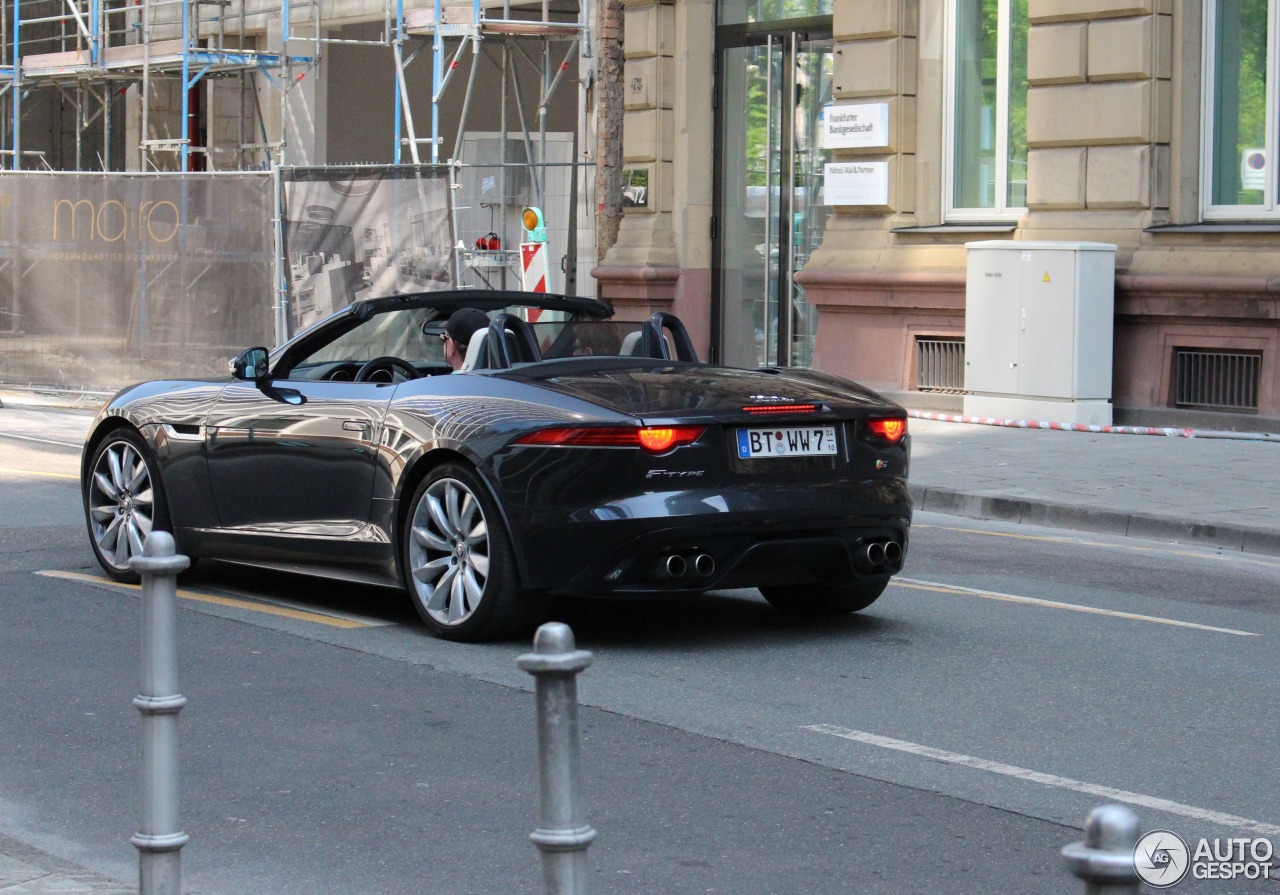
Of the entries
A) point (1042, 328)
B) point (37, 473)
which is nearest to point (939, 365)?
point (1042, 328)

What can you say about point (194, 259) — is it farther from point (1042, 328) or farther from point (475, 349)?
point (475, 349)

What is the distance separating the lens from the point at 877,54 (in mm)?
19391

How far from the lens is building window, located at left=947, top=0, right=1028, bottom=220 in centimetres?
1870

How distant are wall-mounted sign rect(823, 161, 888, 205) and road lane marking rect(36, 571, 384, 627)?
11.6 metres

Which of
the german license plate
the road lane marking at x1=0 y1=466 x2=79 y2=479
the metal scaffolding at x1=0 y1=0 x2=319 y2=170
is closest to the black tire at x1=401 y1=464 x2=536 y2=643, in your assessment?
the german license plate

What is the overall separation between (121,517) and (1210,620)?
16.0ft

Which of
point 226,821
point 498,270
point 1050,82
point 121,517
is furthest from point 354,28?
point 226,821

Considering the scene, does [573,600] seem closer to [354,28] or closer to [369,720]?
[369,720]

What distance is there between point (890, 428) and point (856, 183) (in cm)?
1224

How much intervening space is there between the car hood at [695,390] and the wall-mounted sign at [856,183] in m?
11.7

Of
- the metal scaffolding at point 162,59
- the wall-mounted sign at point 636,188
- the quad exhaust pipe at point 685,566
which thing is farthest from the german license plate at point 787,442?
the metal scaffolding at point 162,59

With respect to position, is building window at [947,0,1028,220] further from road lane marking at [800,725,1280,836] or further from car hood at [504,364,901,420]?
road lane marking at [800,725,1280,836]

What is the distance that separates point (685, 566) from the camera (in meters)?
7.08

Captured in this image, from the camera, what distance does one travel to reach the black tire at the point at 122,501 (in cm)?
891
